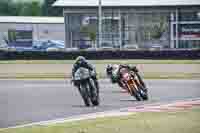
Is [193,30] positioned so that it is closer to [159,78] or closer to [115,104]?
[159,78]

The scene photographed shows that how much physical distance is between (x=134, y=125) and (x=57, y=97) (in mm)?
9374

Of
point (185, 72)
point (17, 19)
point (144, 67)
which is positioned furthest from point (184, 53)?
point (17, 19)

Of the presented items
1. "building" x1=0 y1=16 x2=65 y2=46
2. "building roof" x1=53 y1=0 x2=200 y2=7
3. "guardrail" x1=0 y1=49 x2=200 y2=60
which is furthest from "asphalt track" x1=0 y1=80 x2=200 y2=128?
"building" x1=0 y1=16 x2=65 y2=46

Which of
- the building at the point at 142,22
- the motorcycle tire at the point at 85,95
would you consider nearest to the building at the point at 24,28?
the building at the point at 142,22

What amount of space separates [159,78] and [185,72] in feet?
9.94

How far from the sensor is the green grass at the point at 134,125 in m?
10.7

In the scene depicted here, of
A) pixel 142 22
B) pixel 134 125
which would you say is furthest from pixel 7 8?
pixel 134 125

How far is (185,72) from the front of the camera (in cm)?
3180

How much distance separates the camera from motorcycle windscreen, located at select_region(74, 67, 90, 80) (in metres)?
16.5

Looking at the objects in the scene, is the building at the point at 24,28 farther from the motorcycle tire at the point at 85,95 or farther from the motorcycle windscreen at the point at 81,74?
the motorcycle windscreen at the point at 81,74

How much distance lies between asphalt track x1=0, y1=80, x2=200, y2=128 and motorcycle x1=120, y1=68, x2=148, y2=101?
237mm

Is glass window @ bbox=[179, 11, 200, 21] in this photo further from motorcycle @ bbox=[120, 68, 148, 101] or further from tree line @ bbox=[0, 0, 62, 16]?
tree line @ bbox=[0, 0, 62, 16]

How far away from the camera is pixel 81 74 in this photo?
16594 millimetres

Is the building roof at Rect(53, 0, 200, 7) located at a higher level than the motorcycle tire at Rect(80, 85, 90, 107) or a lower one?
higher
